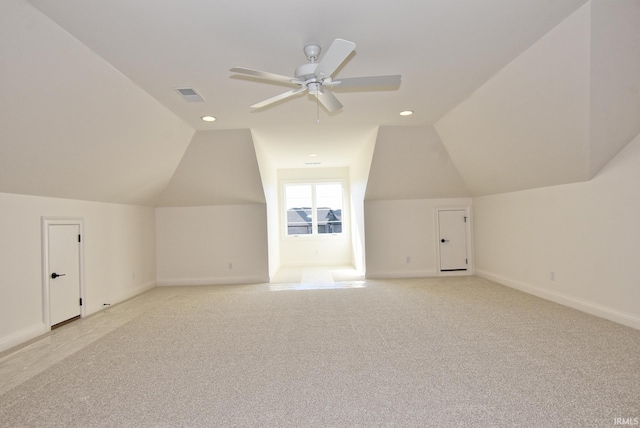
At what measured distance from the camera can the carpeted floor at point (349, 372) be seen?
2125mm

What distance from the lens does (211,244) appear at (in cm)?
652

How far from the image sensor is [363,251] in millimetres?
6637

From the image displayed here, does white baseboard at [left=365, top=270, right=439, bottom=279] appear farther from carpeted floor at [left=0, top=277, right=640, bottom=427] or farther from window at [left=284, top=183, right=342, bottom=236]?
window at [left=284, top=183, right=342, bottom=236]

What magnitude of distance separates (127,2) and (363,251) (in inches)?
214

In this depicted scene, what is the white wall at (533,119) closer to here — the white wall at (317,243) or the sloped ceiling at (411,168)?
the sloped ceiling at (411,168)

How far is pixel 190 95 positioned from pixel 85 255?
276 cm

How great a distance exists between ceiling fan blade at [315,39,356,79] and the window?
631 centimetres

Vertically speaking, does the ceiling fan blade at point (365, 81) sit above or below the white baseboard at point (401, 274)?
above

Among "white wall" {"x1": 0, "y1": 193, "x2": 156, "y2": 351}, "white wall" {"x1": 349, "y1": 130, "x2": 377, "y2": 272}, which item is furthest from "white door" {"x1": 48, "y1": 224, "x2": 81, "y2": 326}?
"white wall" {"x1": 349, "y1": 130, "x2": 377, "y2": 272}

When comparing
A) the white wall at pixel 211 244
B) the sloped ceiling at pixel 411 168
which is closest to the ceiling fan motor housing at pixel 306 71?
the sloped ceiling at pixel 411 168

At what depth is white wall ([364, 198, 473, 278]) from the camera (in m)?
6.52

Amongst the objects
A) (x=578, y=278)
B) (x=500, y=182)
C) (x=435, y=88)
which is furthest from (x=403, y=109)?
(x=578, y=278)

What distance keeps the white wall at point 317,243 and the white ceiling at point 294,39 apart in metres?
4.63

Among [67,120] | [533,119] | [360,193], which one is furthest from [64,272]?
[533,119]
